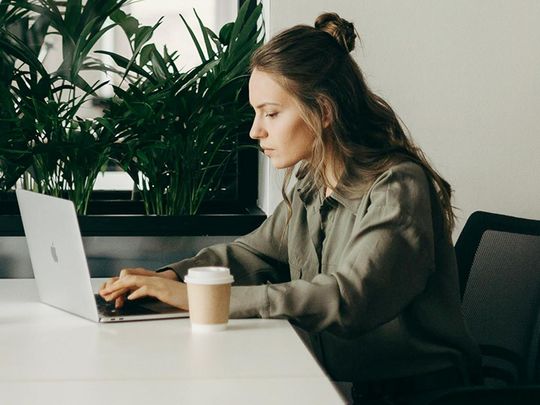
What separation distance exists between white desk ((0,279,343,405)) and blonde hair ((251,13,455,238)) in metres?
0.40

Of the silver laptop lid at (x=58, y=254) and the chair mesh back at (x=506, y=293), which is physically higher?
the silver laptop lid at (x=58, y=254)

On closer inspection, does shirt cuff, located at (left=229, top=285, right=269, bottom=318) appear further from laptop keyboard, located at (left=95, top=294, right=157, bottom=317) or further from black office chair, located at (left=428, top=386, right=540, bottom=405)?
black office chair, located at (left=428, top=386, right=540, bottom=405)

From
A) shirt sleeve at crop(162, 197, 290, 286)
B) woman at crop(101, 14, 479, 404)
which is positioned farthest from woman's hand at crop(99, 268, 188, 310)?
shirt sleeve at crop(162, 197, 290, 286)

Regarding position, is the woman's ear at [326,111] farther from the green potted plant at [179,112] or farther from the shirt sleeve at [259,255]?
the green potted plant at [179,112]

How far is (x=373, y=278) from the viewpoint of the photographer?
1.60m

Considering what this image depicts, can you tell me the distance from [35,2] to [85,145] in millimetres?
511

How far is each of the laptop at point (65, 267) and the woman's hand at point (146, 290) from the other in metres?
0.02

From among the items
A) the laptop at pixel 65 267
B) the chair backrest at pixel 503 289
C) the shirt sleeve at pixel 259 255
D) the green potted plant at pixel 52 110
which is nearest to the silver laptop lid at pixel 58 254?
the laptop at pixel 65 267

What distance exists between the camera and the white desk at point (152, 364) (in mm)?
1156

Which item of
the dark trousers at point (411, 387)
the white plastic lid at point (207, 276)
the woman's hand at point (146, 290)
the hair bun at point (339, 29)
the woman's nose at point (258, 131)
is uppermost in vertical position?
the hair bun at point (339, 29)

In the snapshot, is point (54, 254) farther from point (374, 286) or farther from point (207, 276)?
point (374, 286)

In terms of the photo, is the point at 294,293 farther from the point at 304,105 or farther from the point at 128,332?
the point at 304,105

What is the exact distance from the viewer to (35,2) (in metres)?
2.48

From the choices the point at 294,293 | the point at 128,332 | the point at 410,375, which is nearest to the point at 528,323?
the point at 410,375
